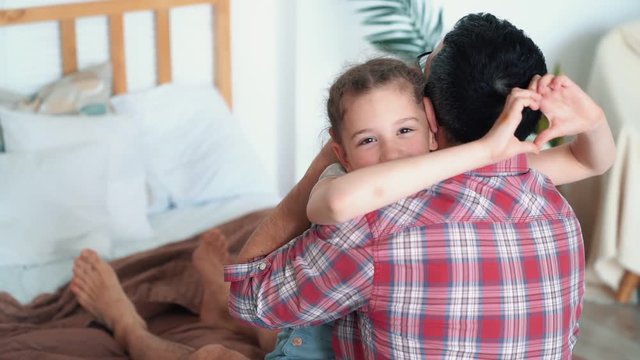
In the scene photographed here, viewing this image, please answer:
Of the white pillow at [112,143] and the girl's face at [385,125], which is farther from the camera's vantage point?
the white pillow at [112,143]

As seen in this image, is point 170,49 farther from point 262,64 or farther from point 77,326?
point 77,326

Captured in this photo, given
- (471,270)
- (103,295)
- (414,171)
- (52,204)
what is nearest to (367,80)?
(414,171)

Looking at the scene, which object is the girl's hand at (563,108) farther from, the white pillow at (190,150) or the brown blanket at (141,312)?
the white pillow at (190,150)

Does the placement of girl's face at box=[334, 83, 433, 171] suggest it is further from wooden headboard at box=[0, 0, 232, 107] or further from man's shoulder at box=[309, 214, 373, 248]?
wooden headboard at box=[0, 0, 232, 107]

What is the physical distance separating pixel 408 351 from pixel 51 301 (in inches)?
52.2

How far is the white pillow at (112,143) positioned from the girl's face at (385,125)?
1499 mm

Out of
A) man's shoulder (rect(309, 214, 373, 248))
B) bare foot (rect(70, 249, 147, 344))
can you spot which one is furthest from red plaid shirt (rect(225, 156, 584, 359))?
bare foot (rect(70, 249, 147, 344))

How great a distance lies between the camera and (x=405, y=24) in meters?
3.14

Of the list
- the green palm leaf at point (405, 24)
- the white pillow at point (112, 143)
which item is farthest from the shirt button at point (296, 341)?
the green palm leaf at point (405, 24)

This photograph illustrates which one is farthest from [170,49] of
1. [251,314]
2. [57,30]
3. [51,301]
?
[251,314]

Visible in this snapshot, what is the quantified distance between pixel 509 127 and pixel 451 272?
0.65 feet

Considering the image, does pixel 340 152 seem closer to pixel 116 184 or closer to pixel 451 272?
pixel 451 272

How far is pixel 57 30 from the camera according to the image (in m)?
2.82

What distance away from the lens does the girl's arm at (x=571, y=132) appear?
1.16m
